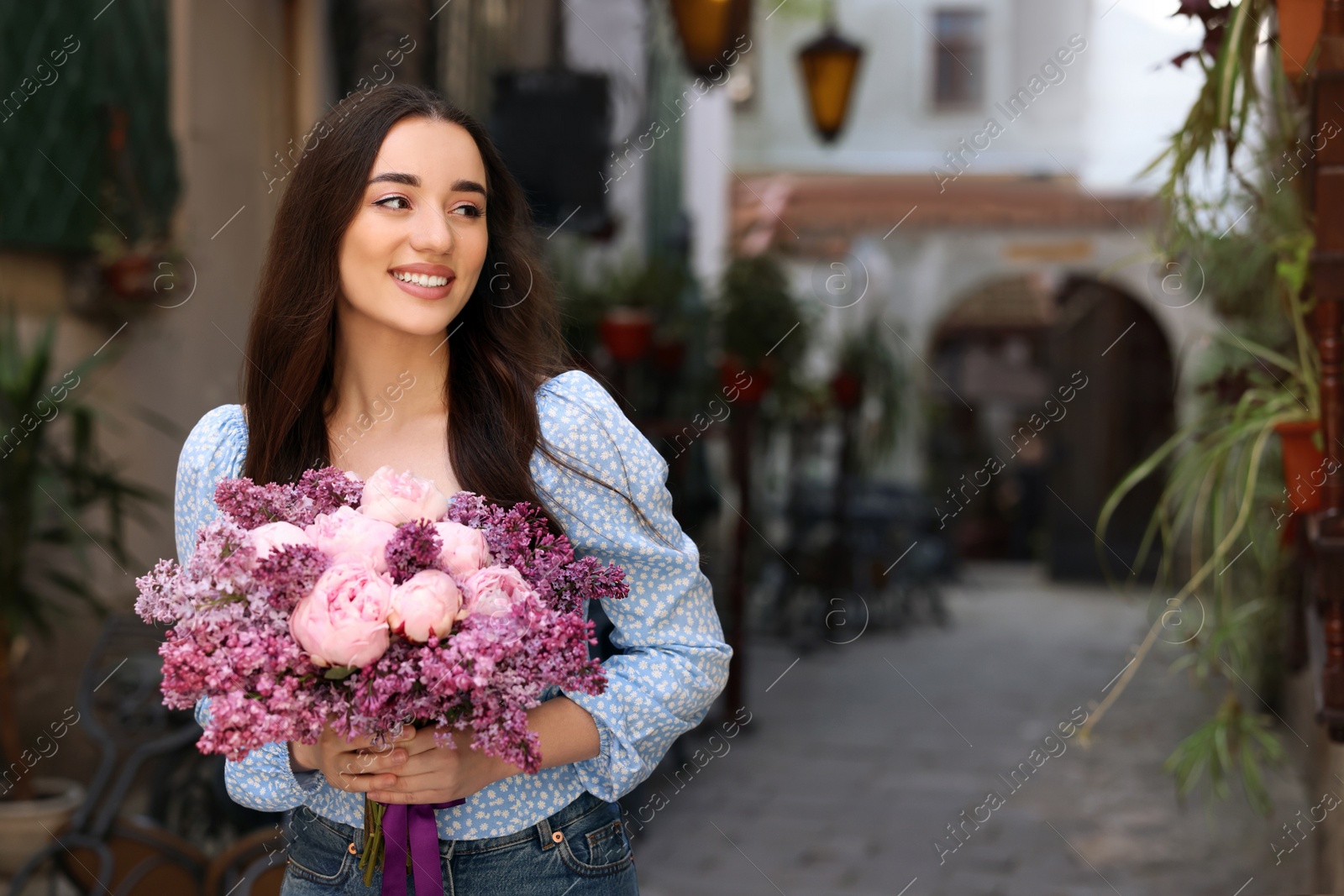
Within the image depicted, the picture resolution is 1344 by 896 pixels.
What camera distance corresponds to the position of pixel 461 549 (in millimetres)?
1291

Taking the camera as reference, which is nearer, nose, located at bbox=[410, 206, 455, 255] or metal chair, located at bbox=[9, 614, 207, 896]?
nose, located at bbox=[410, 206, 455, 255]

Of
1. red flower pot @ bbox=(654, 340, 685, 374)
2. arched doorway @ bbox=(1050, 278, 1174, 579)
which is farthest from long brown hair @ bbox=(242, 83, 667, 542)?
arched doorway @ bbox=(1050, 278, 1174, 579)

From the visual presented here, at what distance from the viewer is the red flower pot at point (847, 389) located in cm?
864

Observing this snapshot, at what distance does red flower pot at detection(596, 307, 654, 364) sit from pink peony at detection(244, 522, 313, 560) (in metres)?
4.39

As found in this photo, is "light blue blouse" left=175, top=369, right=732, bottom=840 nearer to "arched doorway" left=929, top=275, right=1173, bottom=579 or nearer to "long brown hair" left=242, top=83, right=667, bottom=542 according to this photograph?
"long brown hair" left=242, top=83, right=667, bottom=542

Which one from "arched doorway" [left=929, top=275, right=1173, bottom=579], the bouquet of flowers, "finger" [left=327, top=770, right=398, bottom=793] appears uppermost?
the bouquet of flowers

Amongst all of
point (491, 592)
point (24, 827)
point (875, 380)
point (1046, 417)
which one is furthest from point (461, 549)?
point (1046, 417)

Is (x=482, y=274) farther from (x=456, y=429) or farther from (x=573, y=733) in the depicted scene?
(x=573, y=733)

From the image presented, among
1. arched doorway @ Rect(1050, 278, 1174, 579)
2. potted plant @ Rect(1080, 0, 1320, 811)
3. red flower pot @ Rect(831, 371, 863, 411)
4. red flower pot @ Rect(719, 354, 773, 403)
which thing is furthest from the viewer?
arched doorway @ Rect(1050, 278, 1174, 579)

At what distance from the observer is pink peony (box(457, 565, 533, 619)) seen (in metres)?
1.27

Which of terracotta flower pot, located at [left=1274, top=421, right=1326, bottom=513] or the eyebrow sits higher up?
the eyebrow

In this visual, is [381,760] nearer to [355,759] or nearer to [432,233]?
[355,759]

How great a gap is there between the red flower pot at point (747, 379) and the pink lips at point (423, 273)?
Answer: 4.52 m

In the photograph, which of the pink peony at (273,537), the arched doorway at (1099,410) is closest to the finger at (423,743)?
the pink peony at (273,537)
